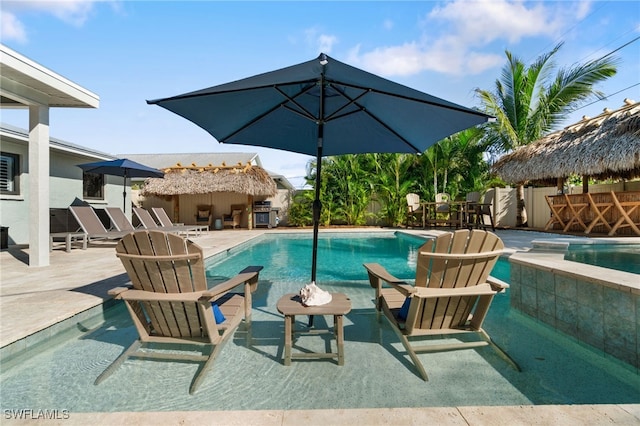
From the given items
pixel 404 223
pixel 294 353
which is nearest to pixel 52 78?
pixel 294 353

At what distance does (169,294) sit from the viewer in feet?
7.39

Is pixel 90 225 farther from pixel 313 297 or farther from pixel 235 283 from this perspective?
pixel 313 297

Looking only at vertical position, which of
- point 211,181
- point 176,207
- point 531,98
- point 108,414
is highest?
point 531,98

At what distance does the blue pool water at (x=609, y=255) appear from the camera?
17.7 feet

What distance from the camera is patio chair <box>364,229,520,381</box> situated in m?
2.31

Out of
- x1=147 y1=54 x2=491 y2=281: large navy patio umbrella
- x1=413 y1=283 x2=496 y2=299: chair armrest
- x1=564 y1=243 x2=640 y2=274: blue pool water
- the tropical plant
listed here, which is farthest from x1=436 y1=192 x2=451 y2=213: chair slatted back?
x1=413 y1=283 x2=496 y2=299: chair armrest

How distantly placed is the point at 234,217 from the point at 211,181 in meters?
1.98

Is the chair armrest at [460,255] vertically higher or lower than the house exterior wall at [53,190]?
lower

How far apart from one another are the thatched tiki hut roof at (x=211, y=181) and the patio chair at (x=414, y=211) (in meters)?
6.40

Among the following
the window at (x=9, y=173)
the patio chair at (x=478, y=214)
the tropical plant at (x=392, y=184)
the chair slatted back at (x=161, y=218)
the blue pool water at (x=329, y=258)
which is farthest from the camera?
the tropical plant at (x=392, y=184)

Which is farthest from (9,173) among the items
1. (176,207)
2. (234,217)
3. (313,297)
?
(313,297)

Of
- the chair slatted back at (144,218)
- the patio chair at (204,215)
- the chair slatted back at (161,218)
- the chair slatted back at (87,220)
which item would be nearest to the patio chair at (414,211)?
the patio chair at (204,215)

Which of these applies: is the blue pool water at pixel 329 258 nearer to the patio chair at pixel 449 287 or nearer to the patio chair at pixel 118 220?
the patio chair at pixel 449 287

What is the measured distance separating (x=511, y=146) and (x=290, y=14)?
36.4 ft
